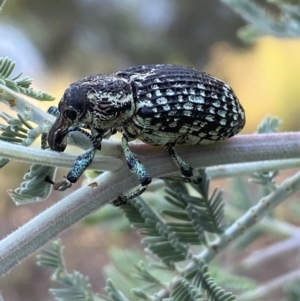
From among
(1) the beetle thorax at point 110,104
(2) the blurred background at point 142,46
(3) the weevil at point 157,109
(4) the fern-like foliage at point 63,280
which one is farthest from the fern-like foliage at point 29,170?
(2) the blurred background at point 142,46

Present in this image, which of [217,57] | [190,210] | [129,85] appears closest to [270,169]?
[190,210]

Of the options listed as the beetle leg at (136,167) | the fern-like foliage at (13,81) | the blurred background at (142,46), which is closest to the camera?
the fern-like foliage at (13,81)

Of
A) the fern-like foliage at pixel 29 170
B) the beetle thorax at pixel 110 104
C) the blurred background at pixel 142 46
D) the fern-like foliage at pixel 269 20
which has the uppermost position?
the blurred background at pixel 142 46

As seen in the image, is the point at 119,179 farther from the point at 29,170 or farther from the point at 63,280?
the point at 63,280

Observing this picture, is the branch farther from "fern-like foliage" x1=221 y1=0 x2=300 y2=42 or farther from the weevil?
"fern-like foliage" x1=221 y1=0 x2=300 y2=42

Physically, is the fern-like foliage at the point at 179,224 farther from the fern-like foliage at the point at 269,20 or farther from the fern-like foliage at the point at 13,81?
the fern-like foliage at the point at 269,20

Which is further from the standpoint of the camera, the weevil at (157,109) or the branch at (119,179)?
the weevil at (157,109)

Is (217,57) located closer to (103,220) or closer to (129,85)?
(103,220)
